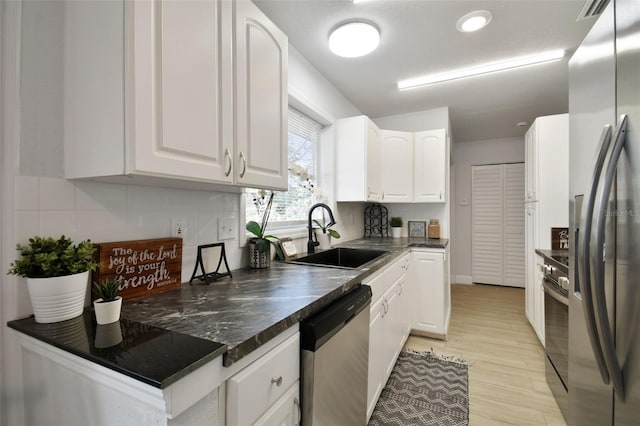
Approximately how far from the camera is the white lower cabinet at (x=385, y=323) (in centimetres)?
172

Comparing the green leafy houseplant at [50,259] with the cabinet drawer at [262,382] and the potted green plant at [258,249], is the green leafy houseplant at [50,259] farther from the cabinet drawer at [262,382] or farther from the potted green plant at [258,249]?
the potted green plant at [258,249]

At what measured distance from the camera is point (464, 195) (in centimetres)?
511

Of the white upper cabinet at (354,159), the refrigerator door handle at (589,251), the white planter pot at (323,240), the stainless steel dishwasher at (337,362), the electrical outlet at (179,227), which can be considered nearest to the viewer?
the refrigerator door handle at (589,251)

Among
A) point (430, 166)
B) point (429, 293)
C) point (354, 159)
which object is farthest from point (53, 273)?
point (430, 166)

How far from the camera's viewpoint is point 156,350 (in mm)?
696

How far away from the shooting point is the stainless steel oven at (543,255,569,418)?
1699 millimetres

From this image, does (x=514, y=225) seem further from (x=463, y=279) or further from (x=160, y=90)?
(x=160, y=90)

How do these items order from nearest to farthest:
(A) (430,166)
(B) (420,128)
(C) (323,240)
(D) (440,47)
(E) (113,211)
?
(E) (113,211)
(D) (440,47)
(C) (323,240)
(A) (430,166)
(B) (420,128)

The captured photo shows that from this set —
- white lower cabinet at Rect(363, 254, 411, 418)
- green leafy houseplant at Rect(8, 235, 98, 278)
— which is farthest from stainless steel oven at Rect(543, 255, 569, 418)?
green leafy houseplant at Rect(8, 235, 98, 278)

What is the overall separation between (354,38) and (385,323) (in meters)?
1.87

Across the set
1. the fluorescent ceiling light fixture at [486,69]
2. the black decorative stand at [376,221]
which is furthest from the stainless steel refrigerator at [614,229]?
the black decorative stand at [376,221]

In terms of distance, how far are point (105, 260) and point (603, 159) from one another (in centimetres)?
161

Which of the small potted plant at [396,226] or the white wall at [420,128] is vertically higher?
the white wall at [420,128]

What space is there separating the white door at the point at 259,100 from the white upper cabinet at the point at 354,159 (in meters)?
1.36
